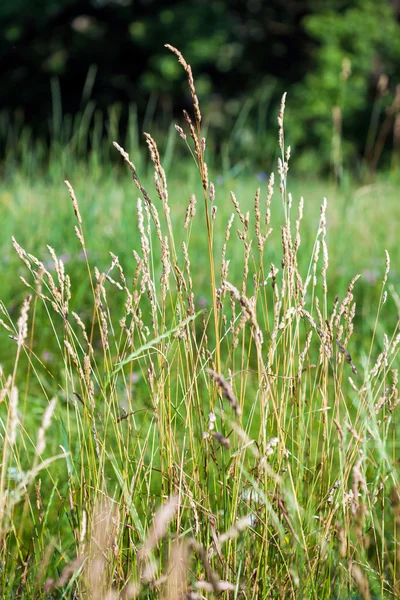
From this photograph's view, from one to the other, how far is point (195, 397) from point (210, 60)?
15514 mm

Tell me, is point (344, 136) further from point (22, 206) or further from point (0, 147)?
point (22, 206)

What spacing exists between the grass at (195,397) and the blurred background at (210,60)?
1079cm

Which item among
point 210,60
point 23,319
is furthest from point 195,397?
point 210,60

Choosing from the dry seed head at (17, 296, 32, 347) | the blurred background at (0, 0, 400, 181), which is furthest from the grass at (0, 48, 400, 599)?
the blurred background at (0, 0, 400, 181)

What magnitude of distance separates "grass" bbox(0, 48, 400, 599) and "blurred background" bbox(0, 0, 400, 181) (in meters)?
10.8

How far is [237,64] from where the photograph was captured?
55.7 feet

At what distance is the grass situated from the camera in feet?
3.34

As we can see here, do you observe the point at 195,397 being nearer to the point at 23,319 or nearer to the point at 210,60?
the point at 23,319

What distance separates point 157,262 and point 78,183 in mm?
1363

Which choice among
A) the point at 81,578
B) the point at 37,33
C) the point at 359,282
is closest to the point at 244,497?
the point at 81,578

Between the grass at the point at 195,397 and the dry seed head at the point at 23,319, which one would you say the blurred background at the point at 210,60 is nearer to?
the grass at the point at 195,397

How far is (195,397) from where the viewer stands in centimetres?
148

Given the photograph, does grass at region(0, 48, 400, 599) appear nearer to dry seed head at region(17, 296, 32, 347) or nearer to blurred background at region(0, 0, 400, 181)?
dry seed head at region(17, 296, 32, 347)

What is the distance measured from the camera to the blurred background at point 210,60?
14797mm
